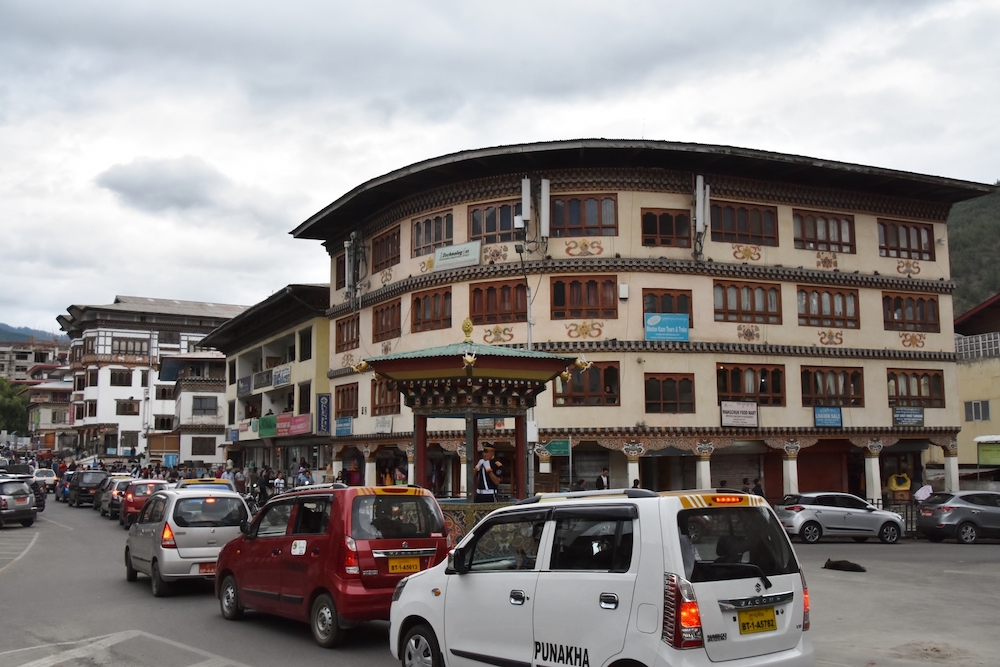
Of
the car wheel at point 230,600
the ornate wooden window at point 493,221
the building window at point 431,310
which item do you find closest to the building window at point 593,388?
the building window at point 431,310

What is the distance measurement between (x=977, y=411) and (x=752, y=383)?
15.3m

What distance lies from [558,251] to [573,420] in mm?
5599

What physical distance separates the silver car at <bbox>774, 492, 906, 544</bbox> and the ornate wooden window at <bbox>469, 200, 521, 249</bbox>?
496 inches

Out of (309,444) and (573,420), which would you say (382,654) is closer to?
(573,420)

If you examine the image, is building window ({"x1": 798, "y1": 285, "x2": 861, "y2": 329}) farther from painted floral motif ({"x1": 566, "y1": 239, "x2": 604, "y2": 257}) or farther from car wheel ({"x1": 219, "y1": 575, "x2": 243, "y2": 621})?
car wheel ({"x1": 219, "y1": 575, "x2": 243, "y2": 621})

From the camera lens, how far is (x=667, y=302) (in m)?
31.8

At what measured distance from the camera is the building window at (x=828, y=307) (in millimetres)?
33838

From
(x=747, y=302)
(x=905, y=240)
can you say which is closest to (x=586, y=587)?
(x=747, y=302)

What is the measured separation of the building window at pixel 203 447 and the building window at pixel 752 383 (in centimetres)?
4873

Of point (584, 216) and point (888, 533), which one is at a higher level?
point (584, 216)

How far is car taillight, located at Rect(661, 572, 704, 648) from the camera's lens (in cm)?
639

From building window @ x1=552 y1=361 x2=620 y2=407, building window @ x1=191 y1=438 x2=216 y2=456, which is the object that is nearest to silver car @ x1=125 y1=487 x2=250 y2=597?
building window @ x1=552 y1=361 x2=620 y2=407

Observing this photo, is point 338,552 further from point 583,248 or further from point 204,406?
point 204,406

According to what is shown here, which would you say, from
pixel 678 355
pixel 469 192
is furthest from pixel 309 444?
pixel 678 355
